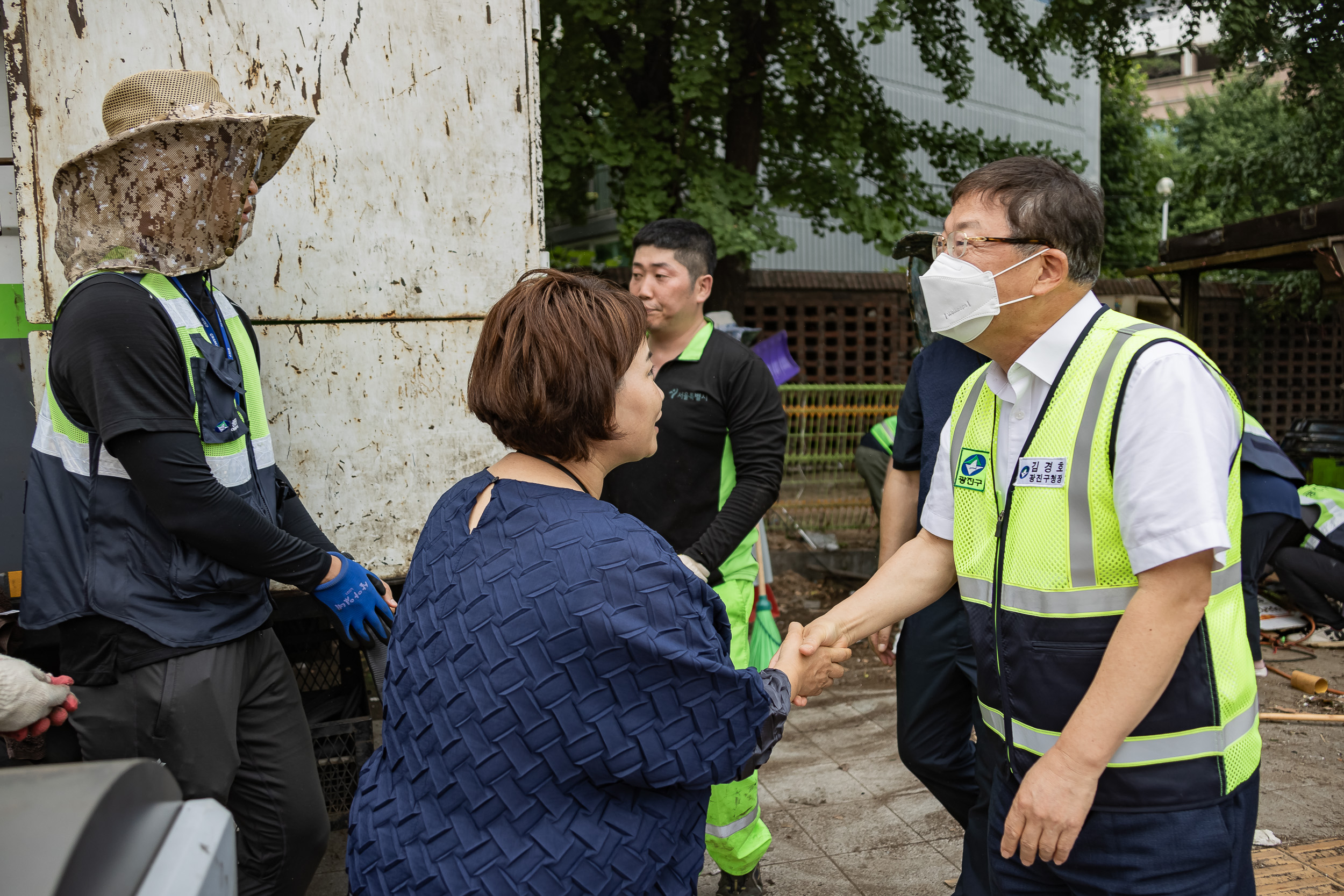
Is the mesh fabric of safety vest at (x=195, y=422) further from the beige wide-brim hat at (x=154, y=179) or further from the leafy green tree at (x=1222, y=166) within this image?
the leafy green tree at (x=1222, y=166)

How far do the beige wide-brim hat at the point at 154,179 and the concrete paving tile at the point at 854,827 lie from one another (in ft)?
9.80

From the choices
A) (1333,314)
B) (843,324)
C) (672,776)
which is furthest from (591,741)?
(1333,314)

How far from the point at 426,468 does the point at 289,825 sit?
112cm

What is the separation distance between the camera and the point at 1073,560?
68.8 inches

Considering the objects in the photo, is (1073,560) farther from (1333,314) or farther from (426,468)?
(1333,314)

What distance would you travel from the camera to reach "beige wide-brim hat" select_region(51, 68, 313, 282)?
2383 millimetres

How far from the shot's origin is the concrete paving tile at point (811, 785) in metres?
4.21

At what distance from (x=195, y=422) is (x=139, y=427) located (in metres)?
0.16

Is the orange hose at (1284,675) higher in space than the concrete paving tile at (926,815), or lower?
lower

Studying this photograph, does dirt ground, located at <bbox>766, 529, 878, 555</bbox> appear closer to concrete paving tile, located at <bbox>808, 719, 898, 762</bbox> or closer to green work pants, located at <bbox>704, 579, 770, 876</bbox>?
concrete paving tile, located at <bbox>808, 719, 898, 762</bbox>

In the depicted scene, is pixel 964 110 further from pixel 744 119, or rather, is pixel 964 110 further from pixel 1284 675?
pixel 1284 675

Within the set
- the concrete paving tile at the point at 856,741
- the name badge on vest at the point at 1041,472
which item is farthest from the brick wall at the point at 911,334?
the name badge on vest at the point at 1041,472

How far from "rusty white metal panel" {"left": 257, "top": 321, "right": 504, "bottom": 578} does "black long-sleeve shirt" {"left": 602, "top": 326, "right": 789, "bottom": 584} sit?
57 cm

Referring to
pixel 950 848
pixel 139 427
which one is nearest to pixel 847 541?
pixel 950 848
